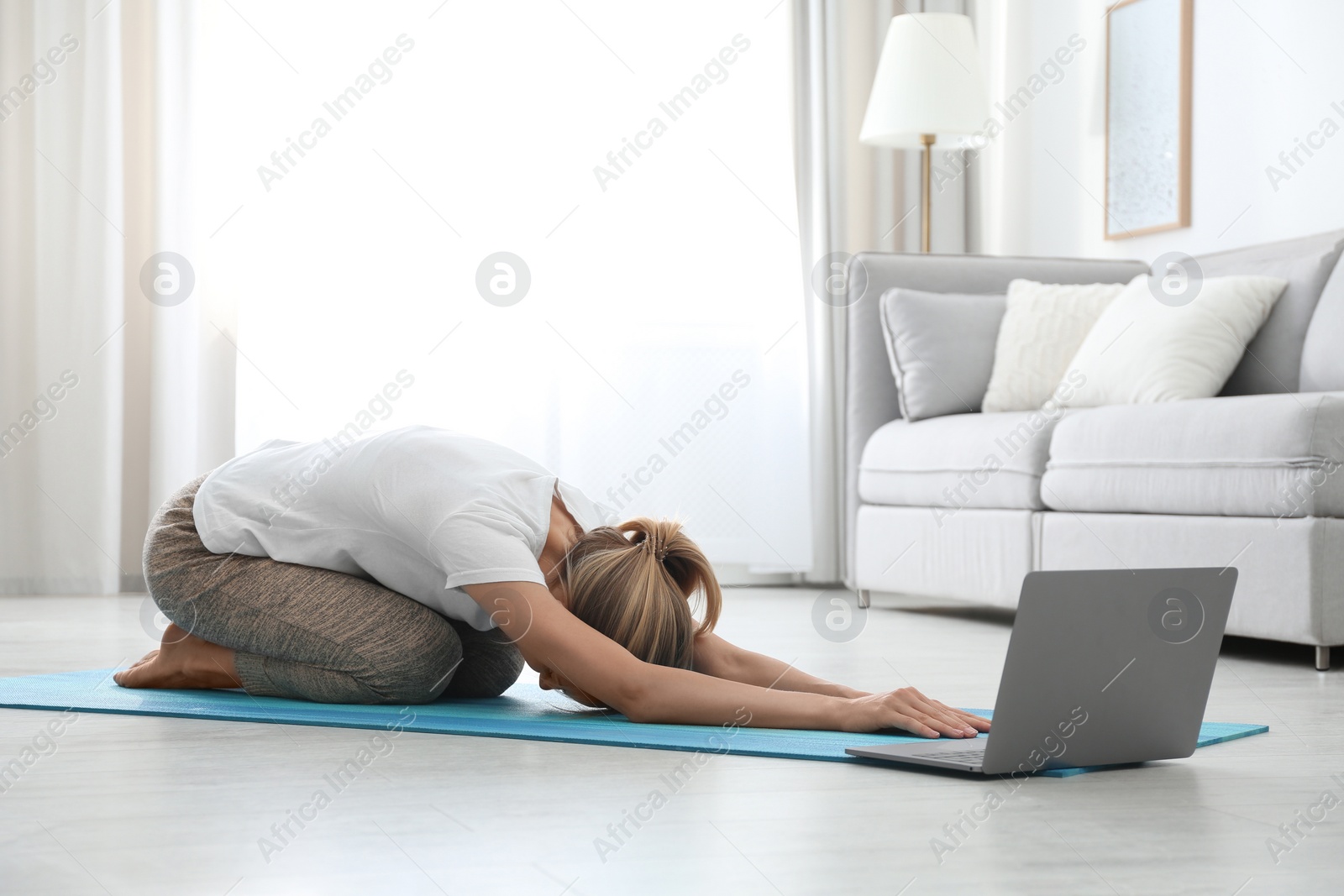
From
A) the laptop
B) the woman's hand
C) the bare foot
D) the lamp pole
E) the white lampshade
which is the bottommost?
the bare foot

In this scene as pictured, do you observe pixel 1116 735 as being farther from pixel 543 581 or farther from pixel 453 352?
pixel 453 352

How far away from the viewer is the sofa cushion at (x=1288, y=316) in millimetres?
2926

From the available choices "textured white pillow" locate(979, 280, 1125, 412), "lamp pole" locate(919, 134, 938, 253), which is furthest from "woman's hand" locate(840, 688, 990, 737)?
"lamp pole" locate(919, 134, 938, 253)

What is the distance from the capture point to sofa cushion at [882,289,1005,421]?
3.50m

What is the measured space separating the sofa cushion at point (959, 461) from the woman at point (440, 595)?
4.48 ft

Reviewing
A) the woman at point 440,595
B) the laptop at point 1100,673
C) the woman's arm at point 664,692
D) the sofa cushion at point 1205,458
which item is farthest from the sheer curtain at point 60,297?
the laptop at point 1100,673

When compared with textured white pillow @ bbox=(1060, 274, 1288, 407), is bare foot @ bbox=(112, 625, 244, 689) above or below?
below

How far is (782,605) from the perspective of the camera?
3725 millimetres

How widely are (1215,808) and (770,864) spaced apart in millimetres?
460

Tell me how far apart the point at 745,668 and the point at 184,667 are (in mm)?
→ 807

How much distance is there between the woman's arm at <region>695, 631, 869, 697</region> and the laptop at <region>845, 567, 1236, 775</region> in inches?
12.7

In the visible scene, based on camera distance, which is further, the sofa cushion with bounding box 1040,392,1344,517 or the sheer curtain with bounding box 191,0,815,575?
the sheer curtain with bounding box 191,0,815,575

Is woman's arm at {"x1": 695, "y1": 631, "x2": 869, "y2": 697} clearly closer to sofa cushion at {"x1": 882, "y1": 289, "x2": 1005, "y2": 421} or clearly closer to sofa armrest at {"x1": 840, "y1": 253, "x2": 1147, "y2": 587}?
sofa cushion at {"x1": 882, "y1": 289, "x2": 1005, "y2": 421}

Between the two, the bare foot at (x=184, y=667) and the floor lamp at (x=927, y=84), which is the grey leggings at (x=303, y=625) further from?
the floor lamp at (x=927, y=84)
